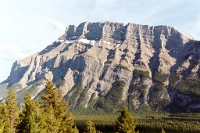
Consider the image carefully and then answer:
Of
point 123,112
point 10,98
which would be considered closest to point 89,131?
point 123,112

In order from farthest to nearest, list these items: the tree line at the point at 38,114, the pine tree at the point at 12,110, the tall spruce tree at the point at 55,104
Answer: the tall spruce tree at the point at 55,104 → the pine tree at the point at 12,110 → the tree line at the point at 38,114

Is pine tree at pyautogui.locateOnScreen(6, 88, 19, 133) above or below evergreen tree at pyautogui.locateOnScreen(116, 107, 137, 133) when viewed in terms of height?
above

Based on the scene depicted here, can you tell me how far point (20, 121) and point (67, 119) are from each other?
6.67 metres

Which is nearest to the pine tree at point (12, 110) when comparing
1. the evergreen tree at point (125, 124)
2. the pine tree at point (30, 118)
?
the pine tree at point (30, 118)

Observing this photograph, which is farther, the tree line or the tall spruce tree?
the tall spruce tree

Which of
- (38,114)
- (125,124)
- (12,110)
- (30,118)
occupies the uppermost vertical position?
(12,110)

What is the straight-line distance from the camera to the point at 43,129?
1469 inches

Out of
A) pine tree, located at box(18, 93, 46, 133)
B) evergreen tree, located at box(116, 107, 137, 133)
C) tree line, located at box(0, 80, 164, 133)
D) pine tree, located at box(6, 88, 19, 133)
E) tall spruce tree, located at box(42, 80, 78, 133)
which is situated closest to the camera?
pine tree, located at box(18, 93, 46, 133)

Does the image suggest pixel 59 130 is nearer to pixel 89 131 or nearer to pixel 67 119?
pixel 67 119

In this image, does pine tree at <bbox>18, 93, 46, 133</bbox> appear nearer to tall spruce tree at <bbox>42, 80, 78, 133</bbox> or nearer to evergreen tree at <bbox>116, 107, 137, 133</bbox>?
tall spruce tree at <bbox>42, 80, 78, 133</bbox>

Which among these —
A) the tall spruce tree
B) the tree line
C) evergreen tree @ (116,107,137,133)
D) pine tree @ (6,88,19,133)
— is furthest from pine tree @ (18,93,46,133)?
evergreen tree @ (116,107,137,133)

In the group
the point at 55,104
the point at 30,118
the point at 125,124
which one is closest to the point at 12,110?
the point at 55,104

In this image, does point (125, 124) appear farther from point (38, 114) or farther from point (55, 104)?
point (38, 114)

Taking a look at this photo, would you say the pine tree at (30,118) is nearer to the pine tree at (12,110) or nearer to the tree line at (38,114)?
the tree line at (38,114)
